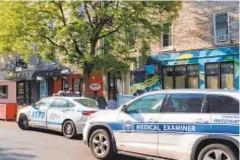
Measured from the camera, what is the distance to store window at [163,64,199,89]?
74.9 ft

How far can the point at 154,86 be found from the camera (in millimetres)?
25000

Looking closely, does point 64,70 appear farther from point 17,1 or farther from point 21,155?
point 21,155

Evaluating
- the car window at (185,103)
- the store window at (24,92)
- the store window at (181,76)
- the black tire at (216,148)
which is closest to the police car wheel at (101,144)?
the car window at (185,103)

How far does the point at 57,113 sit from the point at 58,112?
0.17ft

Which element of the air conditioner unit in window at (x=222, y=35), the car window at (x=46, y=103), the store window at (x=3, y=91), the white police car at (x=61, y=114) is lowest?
the white police car at (x=61, y=114)

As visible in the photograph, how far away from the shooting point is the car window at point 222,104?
8.05m

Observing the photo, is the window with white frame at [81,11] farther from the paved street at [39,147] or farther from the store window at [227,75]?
the store window at [227,75]

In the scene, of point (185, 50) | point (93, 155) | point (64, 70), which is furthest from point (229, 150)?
point (64, 70)

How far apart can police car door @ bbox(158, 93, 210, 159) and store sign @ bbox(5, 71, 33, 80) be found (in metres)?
25.1

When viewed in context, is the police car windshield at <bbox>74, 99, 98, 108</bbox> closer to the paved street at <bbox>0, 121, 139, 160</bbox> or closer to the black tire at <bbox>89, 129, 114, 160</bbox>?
the paved street at <bbox>0, 121, 139, 160</bbox>

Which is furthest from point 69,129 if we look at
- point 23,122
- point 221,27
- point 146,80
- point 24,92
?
point 24,92

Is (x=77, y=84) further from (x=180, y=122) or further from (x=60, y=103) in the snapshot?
(x=180, y=122)

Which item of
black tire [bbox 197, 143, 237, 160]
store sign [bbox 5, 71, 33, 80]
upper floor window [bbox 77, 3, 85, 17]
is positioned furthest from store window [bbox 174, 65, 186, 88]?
black tire [bbox 197, 143, 237, 160]

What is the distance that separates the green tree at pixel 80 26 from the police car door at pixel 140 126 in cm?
971
